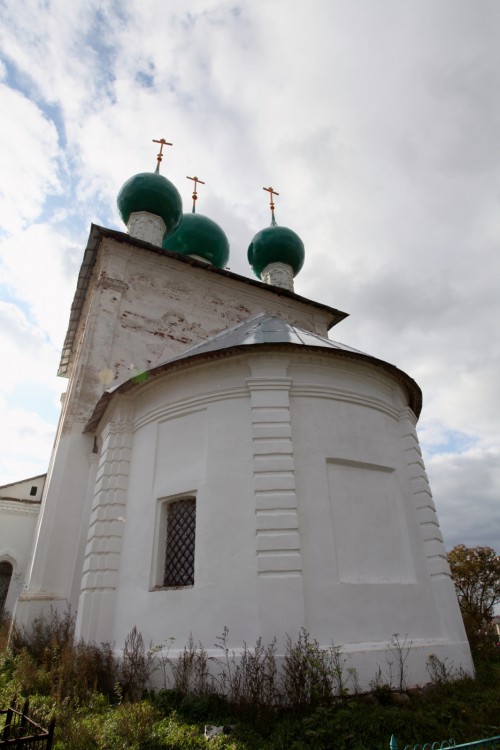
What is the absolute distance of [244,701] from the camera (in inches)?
189

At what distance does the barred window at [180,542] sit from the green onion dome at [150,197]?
10726mm

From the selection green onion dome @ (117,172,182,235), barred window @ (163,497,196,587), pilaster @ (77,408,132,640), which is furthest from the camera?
green onion dome @ (117,172,182,235)

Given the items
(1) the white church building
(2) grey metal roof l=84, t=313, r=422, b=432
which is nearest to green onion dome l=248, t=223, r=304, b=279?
(1) the white church building

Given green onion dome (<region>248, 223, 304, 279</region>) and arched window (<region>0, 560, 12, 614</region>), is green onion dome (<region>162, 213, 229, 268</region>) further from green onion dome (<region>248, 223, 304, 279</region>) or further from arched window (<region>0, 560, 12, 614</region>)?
arched window (<region>0, 560, 12, 614</region>)

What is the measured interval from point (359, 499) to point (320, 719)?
2.75m

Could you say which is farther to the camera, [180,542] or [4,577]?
[4,577]

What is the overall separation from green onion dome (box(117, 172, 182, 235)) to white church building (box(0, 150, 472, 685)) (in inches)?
296

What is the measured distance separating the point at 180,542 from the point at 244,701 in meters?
2.29

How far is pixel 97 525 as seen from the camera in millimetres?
7309

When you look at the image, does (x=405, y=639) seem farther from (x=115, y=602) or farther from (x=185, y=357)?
(x=185, y=357)

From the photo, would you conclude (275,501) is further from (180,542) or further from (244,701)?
(244,701)

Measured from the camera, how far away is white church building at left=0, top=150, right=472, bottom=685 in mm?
5770

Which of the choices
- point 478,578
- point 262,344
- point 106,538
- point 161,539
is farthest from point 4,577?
point 478,578

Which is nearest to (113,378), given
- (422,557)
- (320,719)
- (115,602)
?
(115,602)
